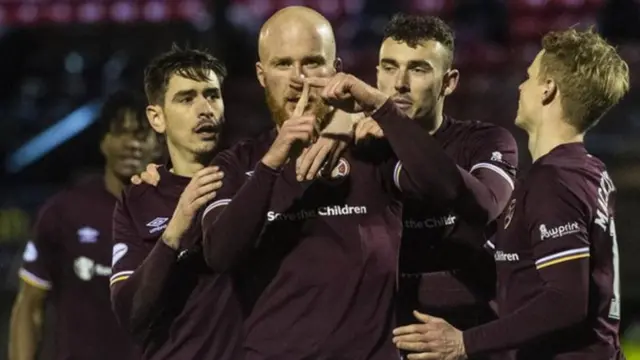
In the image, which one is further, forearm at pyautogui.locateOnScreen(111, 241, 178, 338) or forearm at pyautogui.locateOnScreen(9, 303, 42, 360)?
forearm at pyautogui.locateOnScreen(9, 303, 42, 360)

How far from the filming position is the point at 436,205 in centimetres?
391

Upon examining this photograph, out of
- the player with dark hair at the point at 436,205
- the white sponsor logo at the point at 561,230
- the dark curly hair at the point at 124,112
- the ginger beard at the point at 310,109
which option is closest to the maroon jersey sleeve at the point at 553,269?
the white sponsor logo at the point at 561,230

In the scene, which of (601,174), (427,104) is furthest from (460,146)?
(601,174)

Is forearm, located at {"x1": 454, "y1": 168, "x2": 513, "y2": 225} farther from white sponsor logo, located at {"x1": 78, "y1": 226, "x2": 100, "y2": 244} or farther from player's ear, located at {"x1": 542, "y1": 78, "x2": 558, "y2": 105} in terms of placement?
white sponsor logo, located at {"x1": 78, "y1": 226, "x2": 100, "y2": 244}

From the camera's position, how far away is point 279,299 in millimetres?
3611

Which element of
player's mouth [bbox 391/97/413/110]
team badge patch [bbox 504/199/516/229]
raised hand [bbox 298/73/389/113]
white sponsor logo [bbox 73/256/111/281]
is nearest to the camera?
raised hand [bbox 298/73/389/113]

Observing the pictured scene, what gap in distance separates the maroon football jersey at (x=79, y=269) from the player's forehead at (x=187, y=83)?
1.12 metres

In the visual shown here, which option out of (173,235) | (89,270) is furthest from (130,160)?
(173,235)

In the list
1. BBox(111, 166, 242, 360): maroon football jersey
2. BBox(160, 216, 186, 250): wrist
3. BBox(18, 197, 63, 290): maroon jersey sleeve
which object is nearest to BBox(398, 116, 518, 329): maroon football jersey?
BBox(111, 166, 242, 360): maroon football jersey

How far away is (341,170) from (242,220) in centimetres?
33

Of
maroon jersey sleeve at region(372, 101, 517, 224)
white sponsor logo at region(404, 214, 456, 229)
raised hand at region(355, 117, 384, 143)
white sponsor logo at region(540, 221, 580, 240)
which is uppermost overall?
raised hand at region(355, 117, 384, 143)

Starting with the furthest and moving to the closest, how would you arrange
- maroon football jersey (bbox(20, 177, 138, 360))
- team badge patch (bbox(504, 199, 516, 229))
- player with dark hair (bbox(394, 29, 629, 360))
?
maroon football jersey (bbox(20, 177, 138, 360))
team badge patch (bbox(504, 199, 516, 229))
player with dark hair (bbox(394, 29, 629, 360))

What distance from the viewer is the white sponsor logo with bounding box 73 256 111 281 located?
522cm

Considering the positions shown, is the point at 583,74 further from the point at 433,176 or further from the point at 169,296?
the point at 169,296
